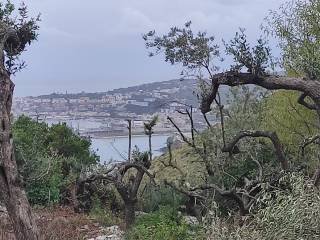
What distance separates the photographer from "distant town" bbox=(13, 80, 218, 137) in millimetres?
17781

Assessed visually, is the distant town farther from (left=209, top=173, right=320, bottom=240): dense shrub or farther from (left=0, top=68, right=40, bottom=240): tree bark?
(left=209, top=173, right=320, bottom=240): dense shrub

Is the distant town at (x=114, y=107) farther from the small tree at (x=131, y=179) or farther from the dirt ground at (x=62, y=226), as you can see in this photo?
the dirt ground at (x=62, y=226)

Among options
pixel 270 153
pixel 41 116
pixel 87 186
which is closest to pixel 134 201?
pixel 87 186

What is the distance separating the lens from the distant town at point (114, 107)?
17.8 m

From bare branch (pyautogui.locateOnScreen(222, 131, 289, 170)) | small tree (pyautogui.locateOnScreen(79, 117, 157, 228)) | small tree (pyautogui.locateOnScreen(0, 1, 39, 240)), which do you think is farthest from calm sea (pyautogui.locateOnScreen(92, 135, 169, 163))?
small tree (pyautogui.locateOnScreen(0, 1, 39, 240))

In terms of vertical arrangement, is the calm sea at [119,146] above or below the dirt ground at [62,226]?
above

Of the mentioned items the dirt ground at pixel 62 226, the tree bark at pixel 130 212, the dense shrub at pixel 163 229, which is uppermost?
the dense shrub at pixel 163 229

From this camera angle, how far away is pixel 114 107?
26.3m

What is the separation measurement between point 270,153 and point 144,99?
1000cm

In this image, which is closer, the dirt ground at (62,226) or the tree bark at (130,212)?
the dirt ground at (62,226)

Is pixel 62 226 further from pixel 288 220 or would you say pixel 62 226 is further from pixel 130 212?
pixel 288 220

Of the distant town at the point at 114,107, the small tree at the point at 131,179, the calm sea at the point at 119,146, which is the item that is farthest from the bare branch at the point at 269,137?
the distant town at the point at 114,107

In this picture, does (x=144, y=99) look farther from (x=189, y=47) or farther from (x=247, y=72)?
(x=247, y=72)

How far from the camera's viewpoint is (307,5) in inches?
693
